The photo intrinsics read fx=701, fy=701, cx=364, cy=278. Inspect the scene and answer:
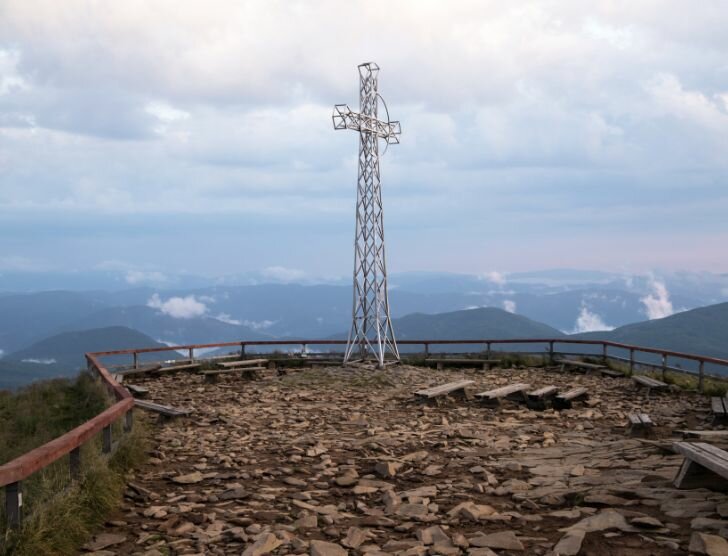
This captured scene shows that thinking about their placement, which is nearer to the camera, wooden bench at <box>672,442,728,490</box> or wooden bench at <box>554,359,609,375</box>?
wooden bench at <box>672,442,728,490</box>

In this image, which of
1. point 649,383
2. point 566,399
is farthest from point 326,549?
point 649,383

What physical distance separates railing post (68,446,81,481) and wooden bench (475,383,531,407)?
33.7ft

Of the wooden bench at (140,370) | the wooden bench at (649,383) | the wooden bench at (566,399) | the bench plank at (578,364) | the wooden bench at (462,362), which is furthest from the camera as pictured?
the wooden bench at (462,362)

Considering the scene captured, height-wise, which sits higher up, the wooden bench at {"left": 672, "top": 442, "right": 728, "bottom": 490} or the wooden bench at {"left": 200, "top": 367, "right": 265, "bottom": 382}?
the wooden bench at {"left": 672, "top": 442, "right": 728, "bottom": 490}

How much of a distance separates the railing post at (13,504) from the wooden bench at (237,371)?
50.0 feet

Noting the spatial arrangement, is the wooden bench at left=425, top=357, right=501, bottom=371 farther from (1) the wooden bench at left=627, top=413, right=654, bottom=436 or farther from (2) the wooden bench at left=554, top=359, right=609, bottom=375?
(1) the wooden bench at left=627, top=413, right=654, bottom=436

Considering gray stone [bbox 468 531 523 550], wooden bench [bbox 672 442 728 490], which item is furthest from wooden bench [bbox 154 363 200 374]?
wooden bench [bbox 672 442 728 490]

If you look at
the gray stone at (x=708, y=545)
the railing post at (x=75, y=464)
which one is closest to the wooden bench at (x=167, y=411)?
the railing post at (x=75, y=464)

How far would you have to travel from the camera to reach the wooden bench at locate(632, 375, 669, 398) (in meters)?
18.4

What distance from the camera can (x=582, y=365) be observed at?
2392 centimetres

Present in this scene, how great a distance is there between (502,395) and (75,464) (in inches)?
424

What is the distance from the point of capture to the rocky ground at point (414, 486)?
670 centimetres

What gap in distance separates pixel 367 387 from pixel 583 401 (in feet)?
19.0

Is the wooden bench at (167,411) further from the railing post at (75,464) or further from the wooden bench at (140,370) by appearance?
the wooden bench at (140,370)
